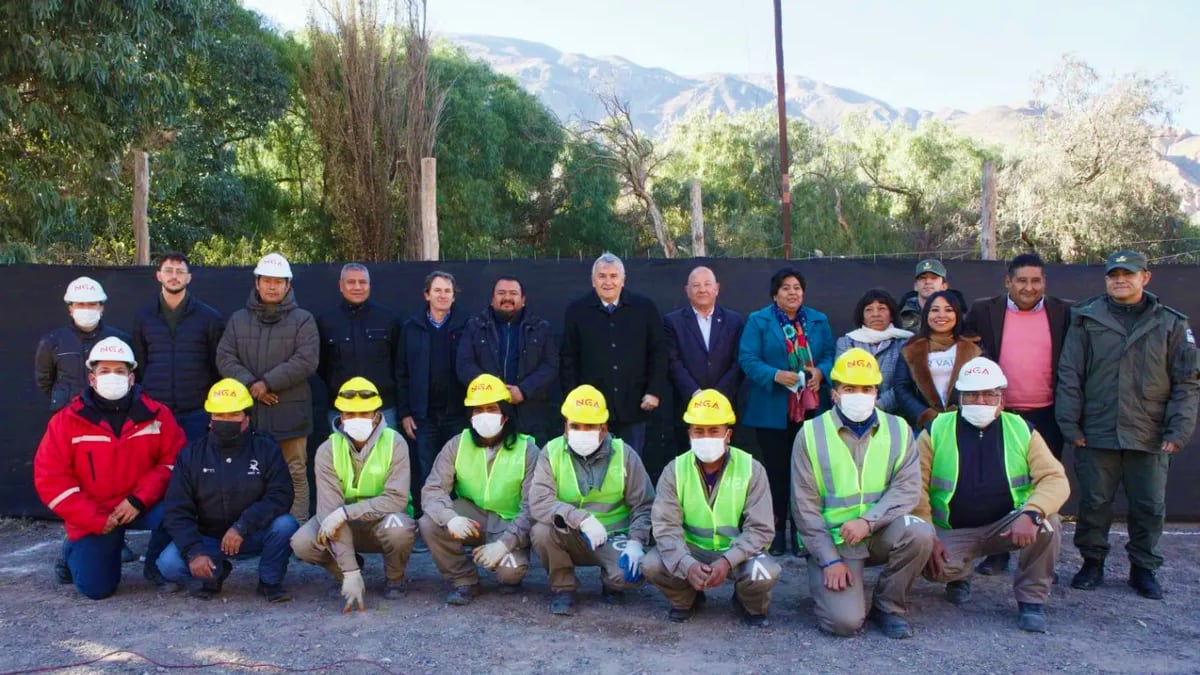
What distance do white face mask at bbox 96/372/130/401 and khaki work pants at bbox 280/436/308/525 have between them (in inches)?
41.8

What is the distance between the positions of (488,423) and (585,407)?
21.8 inches

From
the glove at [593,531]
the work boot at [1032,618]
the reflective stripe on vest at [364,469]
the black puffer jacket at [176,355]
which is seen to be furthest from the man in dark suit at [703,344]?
the black puffer jacket at [176,355]

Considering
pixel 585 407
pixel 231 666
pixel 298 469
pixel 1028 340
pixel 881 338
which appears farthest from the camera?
pixel 298 469

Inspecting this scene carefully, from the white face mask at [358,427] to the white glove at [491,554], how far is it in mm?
868

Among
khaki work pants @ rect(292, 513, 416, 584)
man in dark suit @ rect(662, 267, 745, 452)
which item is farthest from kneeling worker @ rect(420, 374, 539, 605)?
man in dark suit @ rect(662, 267, 745, 452)

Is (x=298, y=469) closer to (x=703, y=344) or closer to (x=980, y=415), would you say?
(x=703, y=344)

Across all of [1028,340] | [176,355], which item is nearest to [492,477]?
[176,355]

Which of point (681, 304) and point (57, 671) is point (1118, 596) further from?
point (57, 671)

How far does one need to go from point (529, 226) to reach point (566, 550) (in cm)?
2001

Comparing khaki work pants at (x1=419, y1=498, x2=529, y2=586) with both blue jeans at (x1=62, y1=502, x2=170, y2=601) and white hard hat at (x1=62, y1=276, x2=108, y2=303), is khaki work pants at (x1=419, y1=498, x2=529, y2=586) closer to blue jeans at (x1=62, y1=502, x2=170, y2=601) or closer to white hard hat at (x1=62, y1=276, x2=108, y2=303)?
blue jeans at (x1=62, y1=502, x2=170, y2=601)

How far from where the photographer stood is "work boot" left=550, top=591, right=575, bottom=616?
4.64 meters

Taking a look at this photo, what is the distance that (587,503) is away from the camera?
483 centimetres

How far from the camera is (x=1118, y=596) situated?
4859 mm

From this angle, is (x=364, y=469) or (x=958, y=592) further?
(x=364, y=469)
